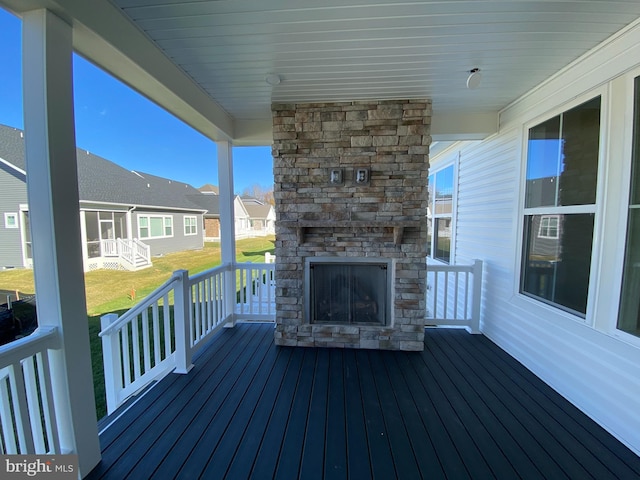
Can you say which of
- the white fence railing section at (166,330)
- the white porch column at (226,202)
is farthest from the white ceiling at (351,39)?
the white fence railing section at (166,330)

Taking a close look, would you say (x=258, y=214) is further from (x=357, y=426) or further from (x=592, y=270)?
(x=592, y=270)

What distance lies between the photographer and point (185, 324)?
2.48m

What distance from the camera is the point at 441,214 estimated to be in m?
5.08

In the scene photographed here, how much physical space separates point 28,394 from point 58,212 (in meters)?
1.02

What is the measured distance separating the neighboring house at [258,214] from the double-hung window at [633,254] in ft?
50.4

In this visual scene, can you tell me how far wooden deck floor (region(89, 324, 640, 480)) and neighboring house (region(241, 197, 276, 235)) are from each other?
14.2 m

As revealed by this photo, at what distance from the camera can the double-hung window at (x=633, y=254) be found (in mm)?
1686

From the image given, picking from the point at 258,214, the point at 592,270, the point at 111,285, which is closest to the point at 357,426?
the point at 592,270

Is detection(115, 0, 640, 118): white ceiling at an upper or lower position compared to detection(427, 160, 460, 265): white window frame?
upper

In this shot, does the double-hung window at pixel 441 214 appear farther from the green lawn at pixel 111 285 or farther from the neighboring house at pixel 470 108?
the green lawn at pixel 111 285

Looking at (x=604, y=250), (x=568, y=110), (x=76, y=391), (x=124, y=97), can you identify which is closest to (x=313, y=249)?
(x=76, y=391)

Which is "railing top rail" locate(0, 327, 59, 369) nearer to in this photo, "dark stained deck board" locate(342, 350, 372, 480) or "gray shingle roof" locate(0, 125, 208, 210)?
"dark stained deck board" locate(342, 350, 372, 480)

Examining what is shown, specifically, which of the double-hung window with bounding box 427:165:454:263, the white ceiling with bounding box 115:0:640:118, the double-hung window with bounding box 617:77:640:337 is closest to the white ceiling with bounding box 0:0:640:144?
the white ceiling with bounding box 115:0:640:118

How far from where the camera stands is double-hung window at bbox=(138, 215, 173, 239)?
8.77m
